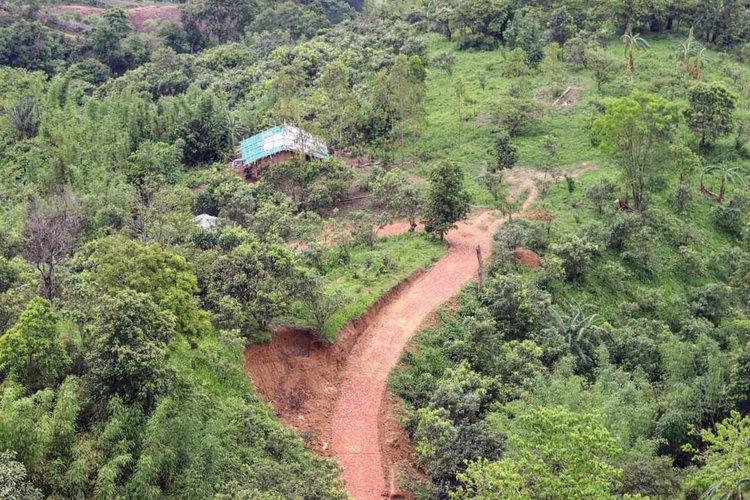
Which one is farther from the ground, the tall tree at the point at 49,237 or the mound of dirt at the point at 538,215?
the tall tree at the point at 49,237

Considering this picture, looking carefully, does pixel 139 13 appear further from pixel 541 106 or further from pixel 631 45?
pixel 631 45

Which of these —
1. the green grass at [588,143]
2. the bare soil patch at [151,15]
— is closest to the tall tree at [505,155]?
the green grass at [588,143]

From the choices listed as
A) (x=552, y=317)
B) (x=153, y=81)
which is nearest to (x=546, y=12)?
(x=153, y=81)

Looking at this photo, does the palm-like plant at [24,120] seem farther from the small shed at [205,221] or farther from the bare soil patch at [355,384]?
the bare soil patch at [355,384]

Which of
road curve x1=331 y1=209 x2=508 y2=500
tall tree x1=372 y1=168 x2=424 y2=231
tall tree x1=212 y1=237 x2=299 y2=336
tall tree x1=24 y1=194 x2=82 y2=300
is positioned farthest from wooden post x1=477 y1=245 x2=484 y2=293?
Result: tall tree x1=24 y1=194 x2=82 y2=300

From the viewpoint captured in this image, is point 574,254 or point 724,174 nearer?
point 574,254

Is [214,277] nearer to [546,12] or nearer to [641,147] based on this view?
[641,147]

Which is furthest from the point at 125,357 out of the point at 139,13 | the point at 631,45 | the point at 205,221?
the point at 139,13
